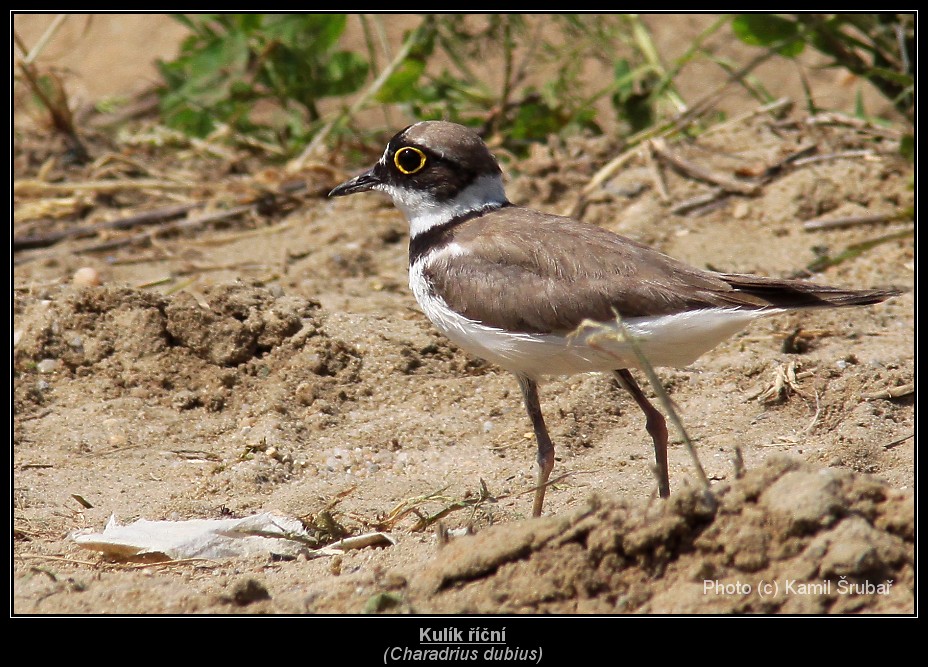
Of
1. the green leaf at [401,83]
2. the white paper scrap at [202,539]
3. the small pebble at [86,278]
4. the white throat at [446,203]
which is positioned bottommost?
the white paper scrap at [202,539]

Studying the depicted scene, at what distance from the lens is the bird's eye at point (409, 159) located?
5.20 meters

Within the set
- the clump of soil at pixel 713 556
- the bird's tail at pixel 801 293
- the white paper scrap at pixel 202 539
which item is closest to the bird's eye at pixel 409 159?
the bird's tail at pixel 801 293

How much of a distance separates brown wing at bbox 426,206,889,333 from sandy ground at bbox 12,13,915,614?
78 centimetres

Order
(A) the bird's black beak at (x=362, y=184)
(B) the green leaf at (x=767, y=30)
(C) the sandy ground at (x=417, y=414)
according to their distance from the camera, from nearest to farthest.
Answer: (C) the sandy ground at (x=417, y=414) < (A) the bird's black beak at (x=362, y=184) < (B) the green leaf at (x=767, y=30)

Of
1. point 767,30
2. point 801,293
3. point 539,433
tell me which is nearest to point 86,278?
point 539,433

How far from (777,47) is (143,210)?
15.5 ft

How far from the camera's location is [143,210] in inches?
325

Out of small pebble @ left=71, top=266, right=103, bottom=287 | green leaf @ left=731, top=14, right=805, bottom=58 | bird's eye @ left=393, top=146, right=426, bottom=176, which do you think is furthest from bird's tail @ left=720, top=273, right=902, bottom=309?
small pebble @ left=71, top=266, right=103, bottom=287

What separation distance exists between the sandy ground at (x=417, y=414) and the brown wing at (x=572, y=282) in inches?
30.6

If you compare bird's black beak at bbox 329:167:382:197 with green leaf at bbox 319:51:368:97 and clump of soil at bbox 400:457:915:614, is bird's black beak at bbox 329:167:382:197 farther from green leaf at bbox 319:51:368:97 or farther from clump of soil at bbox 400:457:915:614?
green leaf at bbox 319:51:368:97

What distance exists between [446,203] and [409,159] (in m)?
0.28

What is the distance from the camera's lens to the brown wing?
4.29 meters

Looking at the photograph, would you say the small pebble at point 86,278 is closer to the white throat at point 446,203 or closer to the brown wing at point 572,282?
the white throat at point 446,203

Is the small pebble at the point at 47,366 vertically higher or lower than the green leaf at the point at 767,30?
lower
